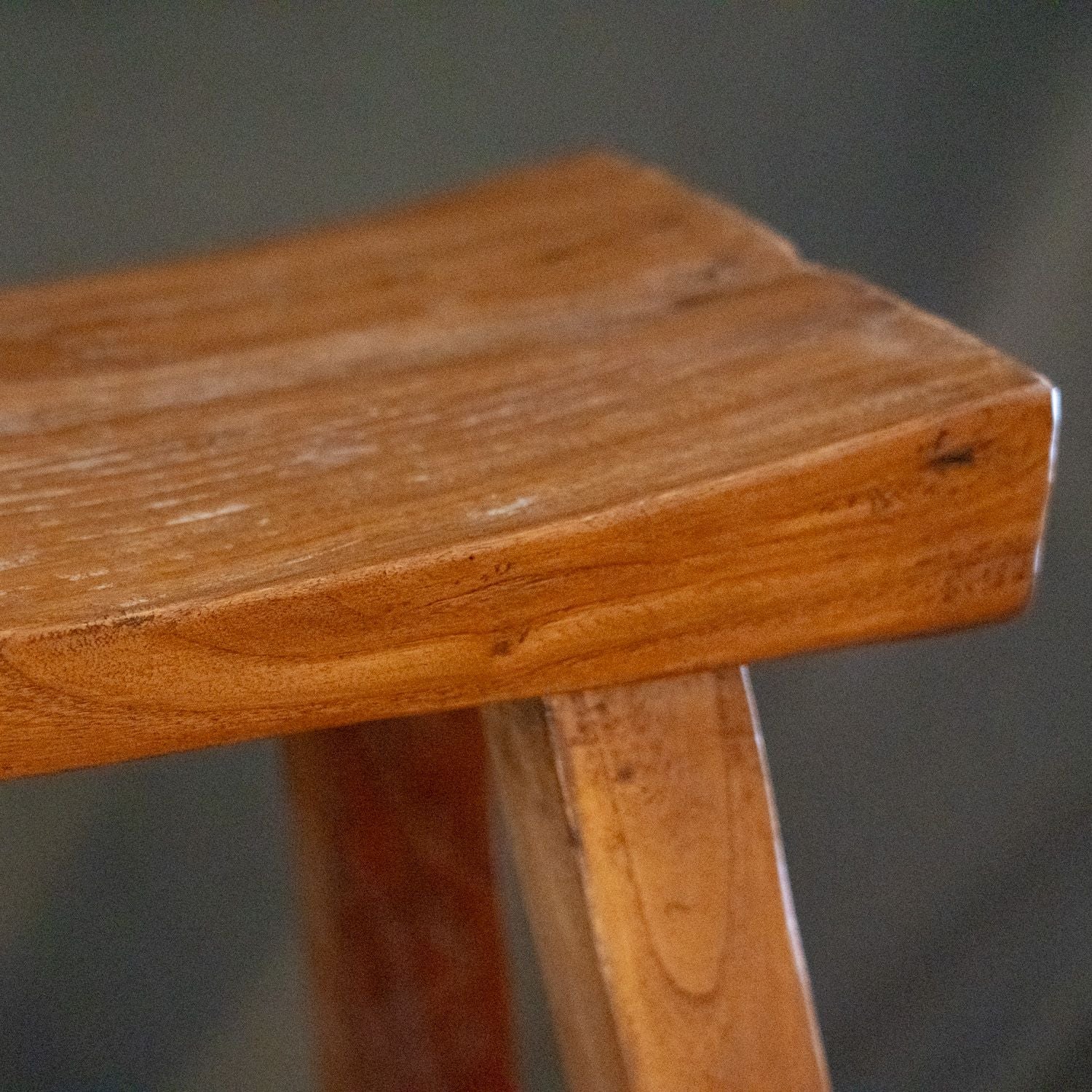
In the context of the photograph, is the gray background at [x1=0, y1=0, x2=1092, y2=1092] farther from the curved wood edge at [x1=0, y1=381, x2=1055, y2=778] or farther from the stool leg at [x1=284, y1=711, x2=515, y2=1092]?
the curved wood edge at [x1=0, y1=381, x2=1055, y2=778]

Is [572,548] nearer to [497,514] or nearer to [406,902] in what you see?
Result: [497,514]

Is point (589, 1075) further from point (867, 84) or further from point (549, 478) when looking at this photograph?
point (867, 84)

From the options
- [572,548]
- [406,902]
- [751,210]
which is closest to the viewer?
[572,548]

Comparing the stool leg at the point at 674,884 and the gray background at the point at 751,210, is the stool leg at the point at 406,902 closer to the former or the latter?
the stool leg at the point at 674,884

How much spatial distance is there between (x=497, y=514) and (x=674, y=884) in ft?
0.36

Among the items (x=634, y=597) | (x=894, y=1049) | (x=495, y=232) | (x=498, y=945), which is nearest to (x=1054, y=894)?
(x=894, y=1049)

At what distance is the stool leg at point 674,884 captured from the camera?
1.25 feet

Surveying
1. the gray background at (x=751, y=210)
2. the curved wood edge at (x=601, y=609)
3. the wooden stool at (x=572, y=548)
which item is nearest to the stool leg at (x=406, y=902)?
the wooden stool at (x=572, y=548)

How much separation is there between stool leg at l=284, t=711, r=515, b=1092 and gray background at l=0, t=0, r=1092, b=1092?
0.45 meters

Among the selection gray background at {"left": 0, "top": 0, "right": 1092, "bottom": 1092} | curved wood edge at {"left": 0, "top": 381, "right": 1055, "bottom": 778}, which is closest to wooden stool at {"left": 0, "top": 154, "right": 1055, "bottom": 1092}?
curved wood edge at {"left": 0, "top": 381, "right": 1055, "bottom": 778}

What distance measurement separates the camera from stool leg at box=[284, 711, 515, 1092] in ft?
1.99

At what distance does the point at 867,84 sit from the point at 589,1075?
0.83 meters

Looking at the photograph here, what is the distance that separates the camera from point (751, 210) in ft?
3.62

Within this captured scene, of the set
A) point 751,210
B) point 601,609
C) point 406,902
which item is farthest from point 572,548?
point 751,210
